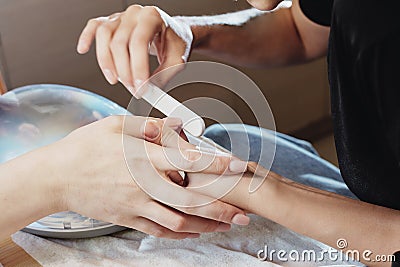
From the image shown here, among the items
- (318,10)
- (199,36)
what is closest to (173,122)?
(199,36)

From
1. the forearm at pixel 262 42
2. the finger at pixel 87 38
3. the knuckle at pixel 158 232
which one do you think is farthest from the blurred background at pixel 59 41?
the knuckle at pixel 158 232

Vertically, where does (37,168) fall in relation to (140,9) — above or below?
below

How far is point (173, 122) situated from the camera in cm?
80

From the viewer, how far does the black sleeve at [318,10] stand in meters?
1.17

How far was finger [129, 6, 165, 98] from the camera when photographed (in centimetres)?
84

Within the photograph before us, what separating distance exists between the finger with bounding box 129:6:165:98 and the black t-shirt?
25 centimetres

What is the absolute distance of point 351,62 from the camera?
0.84 m

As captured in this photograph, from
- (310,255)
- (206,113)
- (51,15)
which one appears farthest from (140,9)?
(51,15)

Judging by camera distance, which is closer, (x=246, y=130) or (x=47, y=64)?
(x=246, y=130)

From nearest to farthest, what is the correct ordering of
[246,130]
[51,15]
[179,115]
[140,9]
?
[179,115]
[140,9]
[246,130]
[51,15]

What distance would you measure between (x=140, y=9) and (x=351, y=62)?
1.03 feet

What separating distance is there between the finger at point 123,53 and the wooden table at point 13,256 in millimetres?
266

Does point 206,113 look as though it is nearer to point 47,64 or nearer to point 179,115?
point 179,115

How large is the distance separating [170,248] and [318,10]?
0.56m
